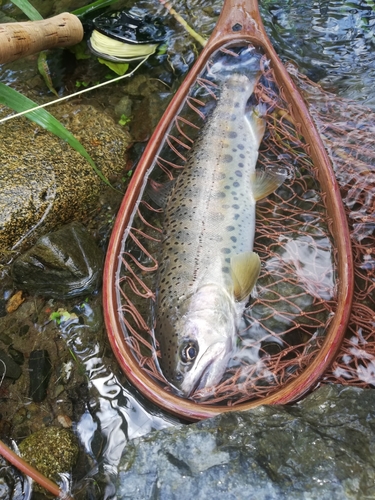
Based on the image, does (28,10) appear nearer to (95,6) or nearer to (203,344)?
(95,6)

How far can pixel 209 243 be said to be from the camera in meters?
3.03

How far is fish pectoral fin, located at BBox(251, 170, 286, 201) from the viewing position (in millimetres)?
3232

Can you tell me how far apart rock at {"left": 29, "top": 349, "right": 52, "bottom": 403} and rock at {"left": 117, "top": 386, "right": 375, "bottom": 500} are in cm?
114

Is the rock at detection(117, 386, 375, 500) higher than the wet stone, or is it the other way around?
the rock at detection(117, 386, 375, 500)

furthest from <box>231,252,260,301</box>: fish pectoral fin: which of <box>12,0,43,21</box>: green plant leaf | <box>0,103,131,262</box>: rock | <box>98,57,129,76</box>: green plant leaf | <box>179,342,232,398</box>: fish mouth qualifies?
<box>12,0,43,21</box>: green plant leaf

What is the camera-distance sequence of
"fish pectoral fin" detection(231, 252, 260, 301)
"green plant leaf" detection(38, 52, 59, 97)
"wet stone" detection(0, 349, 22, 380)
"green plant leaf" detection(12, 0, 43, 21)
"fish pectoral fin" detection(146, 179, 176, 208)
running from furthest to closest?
"green plant leaf" detection(38, 52, 59, 97) < "green plant leaf" detection(12, 0, 43, 21) < "fish pectoral fin" detection(146, 179, 176, 208) < "wet stone" detection(0, 349, 22, 380) < "fish pectoral fin" detection(231, 252, 260, 301)

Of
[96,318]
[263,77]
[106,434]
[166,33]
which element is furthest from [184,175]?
[166,33]

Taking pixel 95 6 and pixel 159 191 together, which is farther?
pixel 95 6

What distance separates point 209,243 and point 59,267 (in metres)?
1.06

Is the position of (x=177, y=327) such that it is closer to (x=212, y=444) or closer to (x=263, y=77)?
(x=212, y=444)

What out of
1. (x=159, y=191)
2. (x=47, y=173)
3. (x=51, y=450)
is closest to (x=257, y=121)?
(x=159, y=191)

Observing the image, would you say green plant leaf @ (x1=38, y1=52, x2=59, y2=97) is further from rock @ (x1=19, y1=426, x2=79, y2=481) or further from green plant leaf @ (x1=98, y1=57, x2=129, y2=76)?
rock @ (x1=19, y1=426, x2=79, y2=481)

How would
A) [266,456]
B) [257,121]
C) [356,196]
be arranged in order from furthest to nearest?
1. [257,121]
2. [356,196]
3. [266,456]

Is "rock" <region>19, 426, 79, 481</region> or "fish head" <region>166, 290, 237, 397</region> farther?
"rock" <region>19, 426, 79, 481</region>
